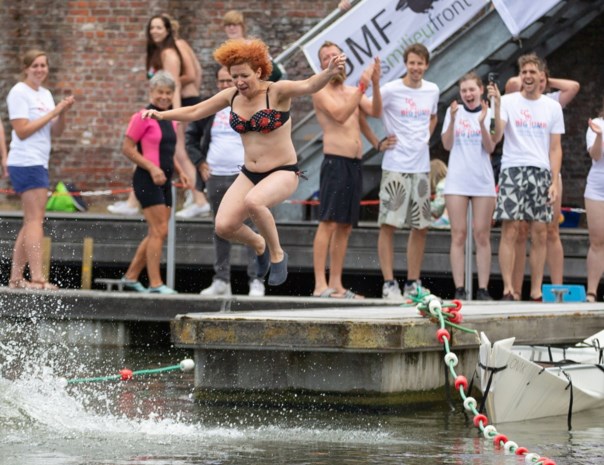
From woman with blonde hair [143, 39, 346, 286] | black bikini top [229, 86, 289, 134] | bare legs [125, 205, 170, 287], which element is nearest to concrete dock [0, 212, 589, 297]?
bare legs [125, 205, 170, 287]

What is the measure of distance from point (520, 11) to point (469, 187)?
2908 mm

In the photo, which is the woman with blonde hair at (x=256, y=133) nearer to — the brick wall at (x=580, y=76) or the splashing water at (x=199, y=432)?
the splashing water at (x=199, y=432)

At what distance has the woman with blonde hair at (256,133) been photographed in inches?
413

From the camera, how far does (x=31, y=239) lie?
13.8 metres

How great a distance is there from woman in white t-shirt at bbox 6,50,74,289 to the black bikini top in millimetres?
3447

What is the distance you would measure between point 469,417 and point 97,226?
262 inches

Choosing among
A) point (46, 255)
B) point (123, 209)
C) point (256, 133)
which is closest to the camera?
point (256, 133)

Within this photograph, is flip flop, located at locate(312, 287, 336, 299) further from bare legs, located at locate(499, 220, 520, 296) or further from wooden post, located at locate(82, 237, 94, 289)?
wooden post, located at locate(82, 237, 94, 289)

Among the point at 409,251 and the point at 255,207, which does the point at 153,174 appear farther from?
the point at 255,207

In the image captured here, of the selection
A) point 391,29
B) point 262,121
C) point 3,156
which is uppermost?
point 391,29

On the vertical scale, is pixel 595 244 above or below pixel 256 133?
below

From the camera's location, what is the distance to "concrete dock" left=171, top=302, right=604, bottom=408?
34.2ft

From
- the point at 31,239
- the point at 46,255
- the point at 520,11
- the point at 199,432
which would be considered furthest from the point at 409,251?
the point at 199,432

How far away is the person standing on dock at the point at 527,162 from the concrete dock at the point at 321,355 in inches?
112
